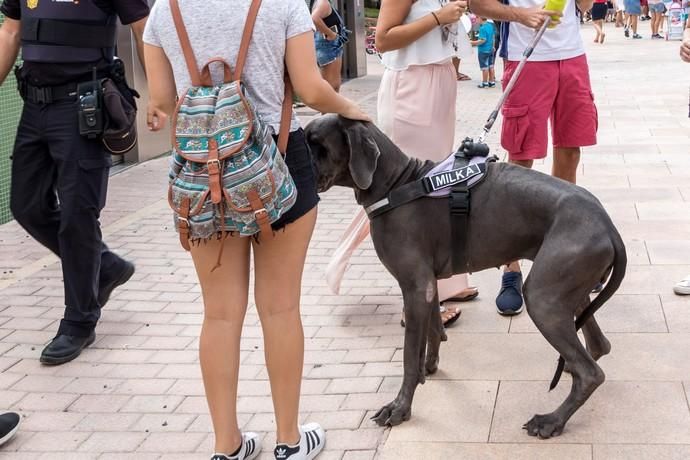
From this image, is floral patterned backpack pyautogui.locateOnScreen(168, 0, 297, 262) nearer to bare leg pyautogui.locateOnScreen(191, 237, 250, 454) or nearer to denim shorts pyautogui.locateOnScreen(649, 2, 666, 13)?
bare leg pyautogui.locateOnScreen(191, 237, 250, 454)

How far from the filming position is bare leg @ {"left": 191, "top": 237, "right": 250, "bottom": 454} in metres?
3.36

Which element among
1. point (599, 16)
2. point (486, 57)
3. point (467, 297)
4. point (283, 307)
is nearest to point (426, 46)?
point (467, 297)

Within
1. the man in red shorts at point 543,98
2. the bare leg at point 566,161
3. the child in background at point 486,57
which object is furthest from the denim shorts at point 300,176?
the child in background at point 486,57

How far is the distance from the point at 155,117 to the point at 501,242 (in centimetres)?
151

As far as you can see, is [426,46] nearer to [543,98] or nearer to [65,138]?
[543,98]

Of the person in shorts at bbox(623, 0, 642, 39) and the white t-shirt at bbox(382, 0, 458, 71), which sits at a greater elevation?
the white t-shirt at bbox(382, 0, 458, 71)

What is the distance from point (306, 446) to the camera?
3.66 m

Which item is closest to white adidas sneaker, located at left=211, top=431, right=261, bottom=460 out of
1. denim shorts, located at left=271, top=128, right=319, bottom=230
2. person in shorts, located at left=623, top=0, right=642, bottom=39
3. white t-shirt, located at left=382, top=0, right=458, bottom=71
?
denim shorts, located at left=271, top=128, right=319, bottom=230

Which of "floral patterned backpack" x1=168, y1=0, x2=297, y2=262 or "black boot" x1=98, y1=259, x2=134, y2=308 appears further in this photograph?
"black boot" x1=98, y1=259, x2=134, y2=308

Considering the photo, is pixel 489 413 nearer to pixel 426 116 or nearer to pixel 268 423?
pixel 268 423

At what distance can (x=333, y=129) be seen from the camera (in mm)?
3844

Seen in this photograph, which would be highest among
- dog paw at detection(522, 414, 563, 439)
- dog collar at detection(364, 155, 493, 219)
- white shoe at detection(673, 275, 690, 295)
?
dog collar at detection(364, 155, 493, 219)

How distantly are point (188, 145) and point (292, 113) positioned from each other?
478 millimetres

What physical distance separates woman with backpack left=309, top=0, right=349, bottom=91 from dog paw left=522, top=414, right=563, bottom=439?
6776 mm
